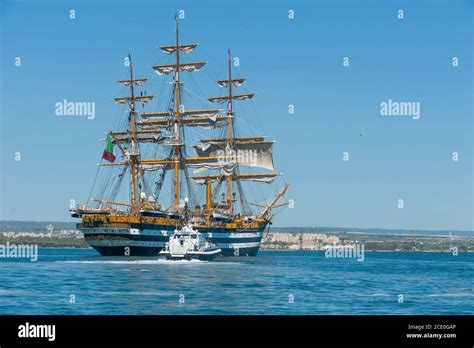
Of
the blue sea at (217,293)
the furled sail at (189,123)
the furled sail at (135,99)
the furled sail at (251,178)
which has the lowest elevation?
the blue sea at (217,293)

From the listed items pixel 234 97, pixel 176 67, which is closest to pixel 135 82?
pixel 176 67

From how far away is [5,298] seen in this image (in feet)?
161

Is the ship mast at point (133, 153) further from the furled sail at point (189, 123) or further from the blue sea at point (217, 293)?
the blue sea at point (217, 293)

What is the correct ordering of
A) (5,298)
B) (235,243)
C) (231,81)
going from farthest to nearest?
(231,81)
(235,243)
(5,298)

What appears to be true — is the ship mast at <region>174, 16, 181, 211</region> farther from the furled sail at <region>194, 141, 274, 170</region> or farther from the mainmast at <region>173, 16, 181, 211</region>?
the furled sail at <region>194, 141, 274, 170</region>

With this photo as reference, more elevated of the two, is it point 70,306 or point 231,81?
point 231,81

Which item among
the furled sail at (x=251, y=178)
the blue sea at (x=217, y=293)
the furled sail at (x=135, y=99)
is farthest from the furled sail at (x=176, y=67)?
the blue sea at (x=217, y=293)

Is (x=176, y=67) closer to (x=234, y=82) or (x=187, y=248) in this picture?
(x=234, y=82)

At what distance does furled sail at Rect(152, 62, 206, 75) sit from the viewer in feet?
418

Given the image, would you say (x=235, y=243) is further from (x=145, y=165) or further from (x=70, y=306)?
(x=70, y=306)

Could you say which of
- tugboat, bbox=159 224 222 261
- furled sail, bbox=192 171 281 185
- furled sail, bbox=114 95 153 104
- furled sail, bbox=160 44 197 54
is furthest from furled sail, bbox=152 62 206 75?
tugboat, bbox=159 224 222 261

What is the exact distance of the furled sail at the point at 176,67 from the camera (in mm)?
127312
